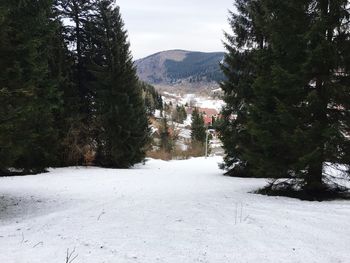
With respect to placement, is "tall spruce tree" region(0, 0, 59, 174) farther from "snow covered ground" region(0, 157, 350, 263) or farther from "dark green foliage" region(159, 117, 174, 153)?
"dark green foliage" region(159, 117, 174, 153)

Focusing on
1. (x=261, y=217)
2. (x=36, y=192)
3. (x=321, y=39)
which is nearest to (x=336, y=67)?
(x=321, y=39)

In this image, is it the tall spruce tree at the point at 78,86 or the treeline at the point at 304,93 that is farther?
the tall spruce tree at the point at 78,86

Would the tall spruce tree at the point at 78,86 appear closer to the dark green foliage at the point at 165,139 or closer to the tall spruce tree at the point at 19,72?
the tall spruce tree at the point at 19,72

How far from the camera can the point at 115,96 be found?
24.7m

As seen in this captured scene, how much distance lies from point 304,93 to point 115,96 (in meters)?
15.6

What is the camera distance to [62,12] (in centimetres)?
2544

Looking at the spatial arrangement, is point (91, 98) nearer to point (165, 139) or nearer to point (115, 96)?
point (115, 96)

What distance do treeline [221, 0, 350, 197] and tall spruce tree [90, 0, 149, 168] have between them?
13.6 m

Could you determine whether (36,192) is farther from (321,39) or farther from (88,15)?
(88,15)

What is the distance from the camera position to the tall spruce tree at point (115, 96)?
24469 mm

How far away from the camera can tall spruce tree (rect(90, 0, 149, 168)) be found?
2447 centimetres

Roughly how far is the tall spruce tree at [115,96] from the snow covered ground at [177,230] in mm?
→ 14105

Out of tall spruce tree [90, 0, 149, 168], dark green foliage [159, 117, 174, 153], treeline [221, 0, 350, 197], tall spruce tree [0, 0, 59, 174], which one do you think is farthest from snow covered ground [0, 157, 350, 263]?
dark green foliage [159, 117, 174, 153]

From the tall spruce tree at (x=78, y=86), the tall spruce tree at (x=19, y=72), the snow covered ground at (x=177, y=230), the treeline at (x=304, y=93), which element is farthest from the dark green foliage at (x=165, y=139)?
the snow covered ground at (x=177, y=230)
